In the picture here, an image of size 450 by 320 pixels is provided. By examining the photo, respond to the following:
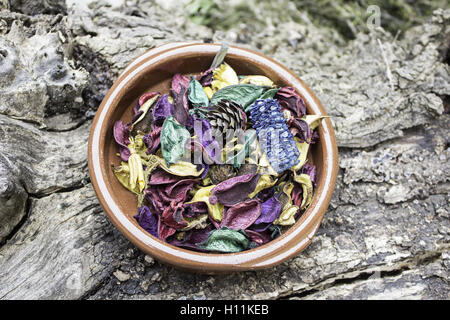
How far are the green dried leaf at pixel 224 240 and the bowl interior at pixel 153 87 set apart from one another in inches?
9.8

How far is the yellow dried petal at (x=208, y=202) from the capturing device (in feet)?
5.32

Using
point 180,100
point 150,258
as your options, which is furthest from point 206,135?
point 150,258

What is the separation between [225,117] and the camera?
166 cm

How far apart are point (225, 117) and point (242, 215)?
15.2 inches

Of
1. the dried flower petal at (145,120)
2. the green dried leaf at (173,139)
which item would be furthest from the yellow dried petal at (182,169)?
the dried flower petal at (145,120)

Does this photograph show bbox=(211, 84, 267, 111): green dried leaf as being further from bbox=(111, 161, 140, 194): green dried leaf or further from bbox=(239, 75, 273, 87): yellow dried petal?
bbox=(111, 161, 140, 194): green dried leaf

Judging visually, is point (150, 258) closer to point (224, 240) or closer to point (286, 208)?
point (224, 240)

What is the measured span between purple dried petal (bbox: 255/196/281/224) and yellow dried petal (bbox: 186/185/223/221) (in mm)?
149

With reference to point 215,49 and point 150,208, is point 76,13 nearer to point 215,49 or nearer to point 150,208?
point 215,49

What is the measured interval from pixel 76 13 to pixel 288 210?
1430 millimetres

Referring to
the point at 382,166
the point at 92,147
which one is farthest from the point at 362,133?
the point at 92,147

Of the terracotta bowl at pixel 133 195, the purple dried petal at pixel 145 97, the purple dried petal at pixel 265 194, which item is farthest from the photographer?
the purple dried petal at pixel 145 97

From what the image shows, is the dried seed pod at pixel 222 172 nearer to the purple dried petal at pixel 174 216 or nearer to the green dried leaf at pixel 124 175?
the purple dried petal at pixel 174 216

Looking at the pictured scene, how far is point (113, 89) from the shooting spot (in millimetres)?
1742
